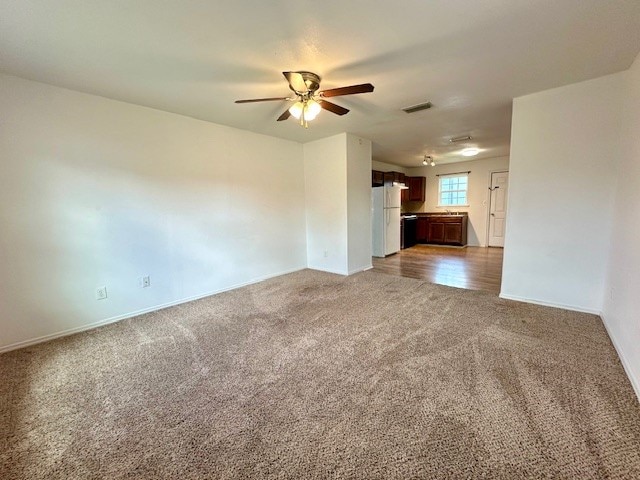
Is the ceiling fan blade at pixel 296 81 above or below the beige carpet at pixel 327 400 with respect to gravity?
above

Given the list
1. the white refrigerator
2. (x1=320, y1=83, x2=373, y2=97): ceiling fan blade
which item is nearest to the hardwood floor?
the white refrigerator

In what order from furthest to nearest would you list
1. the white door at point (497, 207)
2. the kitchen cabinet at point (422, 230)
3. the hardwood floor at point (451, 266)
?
the kitchen cabinet at point (422, 230) → the white door at point (497, 207) → the hardwood floor at point (451, 266)

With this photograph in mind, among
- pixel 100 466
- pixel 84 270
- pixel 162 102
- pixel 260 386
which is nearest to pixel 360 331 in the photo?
pixel 260 386

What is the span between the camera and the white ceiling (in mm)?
1588

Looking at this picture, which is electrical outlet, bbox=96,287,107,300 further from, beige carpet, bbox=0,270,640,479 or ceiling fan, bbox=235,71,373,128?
ceiling fan, bbox=235,71,373,128

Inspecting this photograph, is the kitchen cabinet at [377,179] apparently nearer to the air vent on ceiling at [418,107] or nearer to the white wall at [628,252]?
the air vent on ceiling at [418,107]

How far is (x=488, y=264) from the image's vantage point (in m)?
5.05

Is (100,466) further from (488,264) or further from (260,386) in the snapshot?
(488,264)

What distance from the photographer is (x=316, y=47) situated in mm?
1956

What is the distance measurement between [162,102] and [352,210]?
2951 mm

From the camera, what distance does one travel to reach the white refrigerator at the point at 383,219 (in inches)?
231

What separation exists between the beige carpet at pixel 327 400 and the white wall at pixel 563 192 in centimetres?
48

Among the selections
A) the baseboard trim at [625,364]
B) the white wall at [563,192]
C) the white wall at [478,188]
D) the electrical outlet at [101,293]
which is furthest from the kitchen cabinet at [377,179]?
the electrical outlet at [101,293]

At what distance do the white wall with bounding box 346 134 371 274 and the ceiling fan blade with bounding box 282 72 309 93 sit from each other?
2.08 m
